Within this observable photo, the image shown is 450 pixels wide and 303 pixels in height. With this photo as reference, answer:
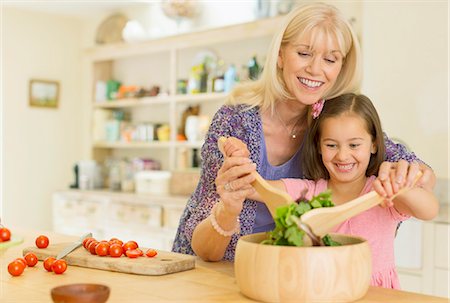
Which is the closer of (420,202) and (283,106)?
(420,202)

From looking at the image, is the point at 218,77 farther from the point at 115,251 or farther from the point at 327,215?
the point at 327,215

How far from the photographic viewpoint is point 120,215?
5145mm

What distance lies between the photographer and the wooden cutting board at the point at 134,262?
154cm

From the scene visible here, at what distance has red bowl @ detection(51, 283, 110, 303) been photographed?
1104mm

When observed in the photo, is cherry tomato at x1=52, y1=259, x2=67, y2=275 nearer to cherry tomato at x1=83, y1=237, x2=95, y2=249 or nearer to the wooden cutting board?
the wooden cutting board

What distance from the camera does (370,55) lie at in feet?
12.4

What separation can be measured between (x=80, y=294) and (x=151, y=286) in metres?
0.33

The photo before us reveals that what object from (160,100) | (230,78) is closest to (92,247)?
(230,78)

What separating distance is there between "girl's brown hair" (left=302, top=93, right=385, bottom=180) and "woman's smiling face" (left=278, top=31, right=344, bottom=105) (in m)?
0.07

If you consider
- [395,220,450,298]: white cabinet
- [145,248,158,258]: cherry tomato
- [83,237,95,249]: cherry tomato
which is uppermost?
[83,237,95,249]: cherry tomato

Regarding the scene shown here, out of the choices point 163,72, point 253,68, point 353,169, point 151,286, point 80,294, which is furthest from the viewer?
point 163,72

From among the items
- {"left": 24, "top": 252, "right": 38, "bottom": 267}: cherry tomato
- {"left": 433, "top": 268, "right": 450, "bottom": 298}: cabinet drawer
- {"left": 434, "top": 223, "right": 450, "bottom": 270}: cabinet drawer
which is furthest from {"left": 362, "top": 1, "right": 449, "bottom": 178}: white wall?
{"left": 24, "top": 252, "right": 38, "bottom": 267}: cherry tomato

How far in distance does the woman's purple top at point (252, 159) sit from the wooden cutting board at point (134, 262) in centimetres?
29

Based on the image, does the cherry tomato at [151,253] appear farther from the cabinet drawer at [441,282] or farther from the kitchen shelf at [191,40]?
the kitchen shelf at [191,40]
